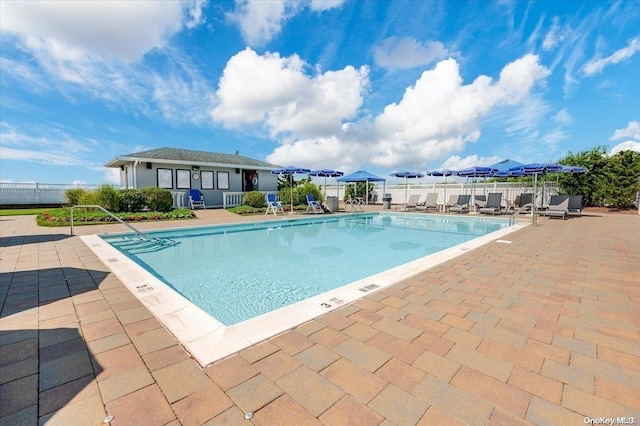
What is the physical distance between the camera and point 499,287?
3.75 metres

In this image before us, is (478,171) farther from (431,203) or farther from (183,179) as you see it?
(183,179)

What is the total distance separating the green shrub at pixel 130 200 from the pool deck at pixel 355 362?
986cm

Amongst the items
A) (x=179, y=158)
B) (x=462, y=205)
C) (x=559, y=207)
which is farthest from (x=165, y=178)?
(x=559, y=207)

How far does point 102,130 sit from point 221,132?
8.72 metres

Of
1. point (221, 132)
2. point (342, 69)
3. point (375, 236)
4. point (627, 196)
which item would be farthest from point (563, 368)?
point (221, 132)

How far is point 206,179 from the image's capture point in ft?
57.1

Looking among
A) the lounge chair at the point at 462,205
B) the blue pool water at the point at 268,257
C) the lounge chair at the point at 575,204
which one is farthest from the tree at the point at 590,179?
the blue pool water at the point at 268,257

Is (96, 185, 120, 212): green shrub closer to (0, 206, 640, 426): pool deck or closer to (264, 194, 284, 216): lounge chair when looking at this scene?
(264, 194, 284, 216): lounge chair

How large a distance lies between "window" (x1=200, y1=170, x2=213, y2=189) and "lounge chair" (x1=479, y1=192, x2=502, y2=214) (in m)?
16.5

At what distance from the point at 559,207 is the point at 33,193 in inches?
1266

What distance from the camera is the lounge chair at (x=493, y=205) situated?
14984mm

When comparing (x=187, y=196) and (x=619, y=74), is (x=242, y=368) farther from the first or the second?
(x=619, y=74)

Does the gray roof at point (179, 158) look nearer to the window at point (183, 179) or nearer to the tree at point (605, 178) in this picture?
the window at point (183, 179)

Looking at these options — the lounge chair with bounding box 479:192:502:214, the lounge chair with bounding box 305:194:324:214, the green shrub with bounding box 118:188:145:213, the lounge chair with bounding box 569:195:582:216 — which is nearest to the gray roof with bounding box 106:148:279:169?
the green shrub with bounding box 118:188:145:213
